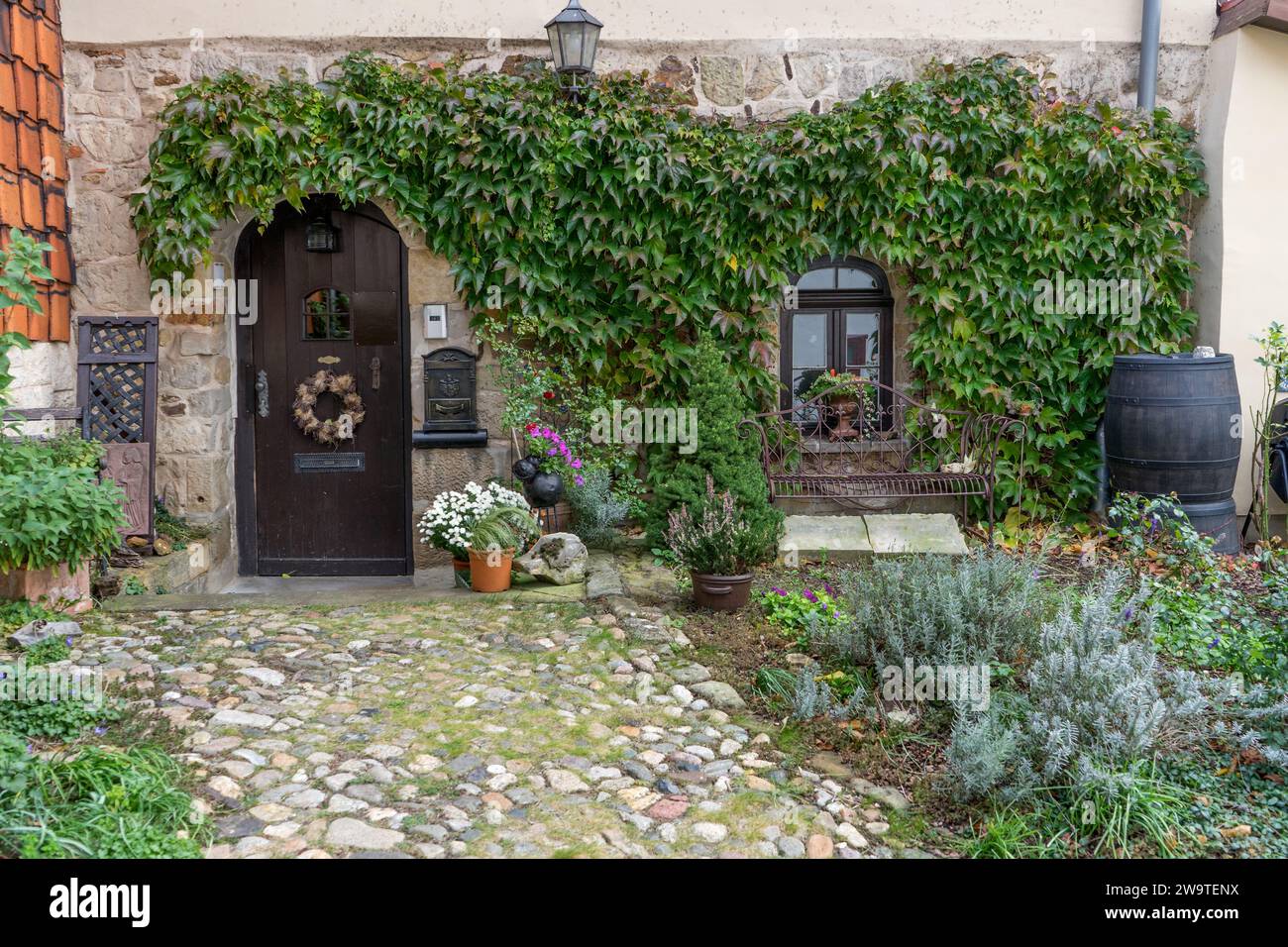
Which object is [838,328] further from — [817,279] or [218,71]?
[218,71]

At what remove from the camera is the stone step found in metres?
5.93

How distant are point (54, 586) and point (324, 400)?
6.96 ft

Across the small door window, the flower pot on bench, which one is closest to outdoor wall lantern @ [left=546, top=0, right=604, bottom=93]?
the small door window

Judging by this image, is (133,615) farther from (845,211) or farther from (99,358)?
(845,211)

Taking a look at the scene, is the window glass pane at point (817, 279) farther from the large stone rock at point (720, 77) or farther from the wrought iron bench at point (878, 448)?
the large stone rock at point (720, 77)

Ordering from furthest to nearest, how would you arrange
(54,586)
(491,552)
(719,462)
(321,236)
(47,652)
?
(321,236) < (719,462) < (491,552) < (54,586) < (47,652)

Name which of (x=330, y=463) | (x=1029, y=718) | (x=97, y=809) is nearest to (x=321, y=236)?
(x=330, y=463)

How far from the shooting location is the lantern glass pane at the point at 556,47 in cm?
603

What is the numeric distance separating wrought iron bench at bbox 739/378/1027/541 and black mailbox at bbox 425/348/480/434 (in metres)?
1.60

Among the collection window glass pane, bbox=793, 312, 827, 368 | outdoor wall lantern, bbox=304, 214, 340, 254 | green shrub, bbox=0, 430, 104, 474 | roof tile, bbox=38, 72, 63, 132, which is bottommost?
green shrub, bbox=0, 430, 104, 474

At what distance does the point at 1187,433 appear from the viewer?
19.6ft

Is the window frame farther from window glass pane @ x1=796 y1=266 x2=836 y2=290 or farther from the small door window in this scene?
window glass pane @ x1=796 y1=266 x2=836 y2=290

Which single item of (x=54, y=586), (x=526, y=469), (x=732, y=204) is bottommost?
(x=54, y=586)

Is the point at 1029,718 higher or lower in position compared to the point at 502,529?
lower
